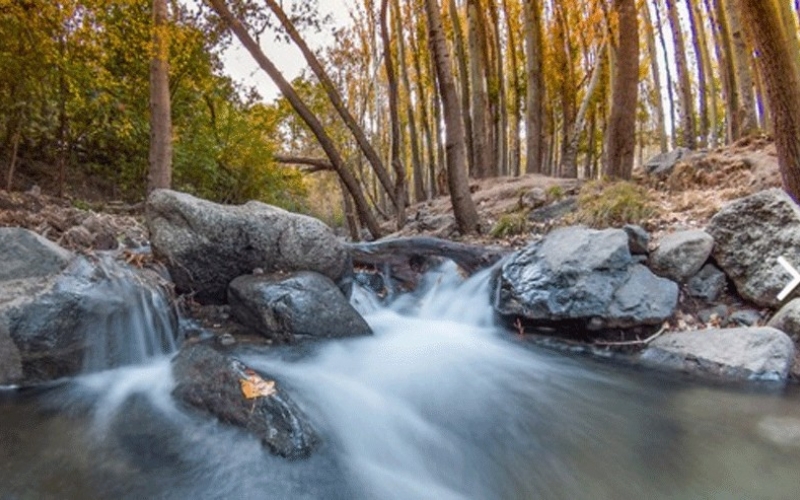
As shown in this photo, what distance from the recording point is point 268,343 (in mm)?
4457

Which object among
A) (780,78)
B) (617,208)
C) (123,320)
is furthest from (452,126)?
(123,320)

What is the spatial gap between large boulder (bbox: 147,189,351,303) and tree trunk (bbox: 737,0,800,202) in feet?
16.2

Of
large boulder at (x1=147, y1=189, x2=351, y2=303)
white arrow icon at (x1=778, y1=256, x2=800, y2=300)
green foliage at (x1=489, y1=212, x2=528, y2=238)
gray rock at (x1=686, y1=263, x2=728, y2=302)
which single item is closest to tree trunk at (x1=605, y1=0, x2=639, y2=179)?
green foliage at (x1=489, y1=212, x2=528, y2=238)

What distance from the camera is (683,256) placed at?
4.63m

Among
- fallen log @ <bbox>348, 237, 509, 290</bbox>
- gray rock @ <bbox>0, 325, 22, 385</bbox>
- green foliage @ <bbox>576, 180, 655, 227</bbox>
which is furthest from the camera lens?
fallen log @ <bbox>348, 237, 509, 290</bbox>

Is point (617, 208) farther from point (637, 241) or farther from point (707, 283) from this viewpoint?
point (707, 283)

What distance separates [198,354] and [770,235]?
4865 mm

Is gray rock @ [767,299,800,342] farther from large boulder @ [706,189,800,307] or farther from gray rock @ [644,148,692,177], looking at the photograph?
gray rock @ [644,148,692,177]

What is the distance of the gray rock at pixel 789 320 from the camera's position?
3.71 metres

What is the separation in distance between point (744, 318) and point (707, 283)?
51 cm

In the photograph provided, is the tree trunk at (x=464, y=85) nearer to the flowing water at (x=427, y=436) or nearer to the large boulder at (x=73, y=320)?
the flowing water at (x=427, y=436)

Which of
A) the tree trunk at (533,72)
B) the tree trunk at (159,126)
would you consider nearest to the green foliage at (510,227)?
the tree trunk at (159,126)

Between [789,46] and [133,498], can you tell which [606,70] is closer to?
[789,46]

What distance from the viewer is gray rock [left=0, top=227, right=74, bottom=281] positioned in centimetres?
369
